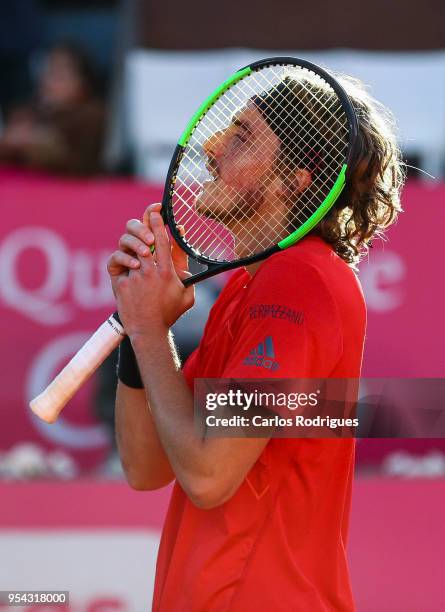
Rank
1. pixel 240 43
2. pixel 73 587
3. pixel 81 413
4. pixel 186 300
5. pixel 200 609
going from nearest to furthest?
pixel 200 609, pixel 186 300, pixel 73 587, pixel 81 413, pixel 240 43

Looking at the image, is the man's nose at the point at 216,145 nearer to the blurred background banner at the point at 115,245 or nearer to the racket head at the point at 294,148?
the racket head at the point at 294,148

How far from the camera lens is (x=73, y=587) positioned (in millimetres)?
4039

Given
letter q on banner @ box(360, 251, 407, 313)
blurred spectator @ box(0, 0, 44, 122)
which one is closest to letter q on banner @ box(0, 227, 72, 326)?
letter q on banner @ box(360, 251, 407, 313)

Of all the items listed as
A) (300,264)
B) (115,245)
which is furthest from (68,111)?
(300,264)

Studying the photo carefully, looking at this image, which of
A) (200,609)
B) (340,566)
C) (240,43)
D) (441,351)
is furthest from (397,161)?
(240,43)

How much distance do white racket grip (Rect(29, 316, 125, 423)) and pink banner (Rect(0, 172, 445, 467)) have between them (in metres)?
3.12

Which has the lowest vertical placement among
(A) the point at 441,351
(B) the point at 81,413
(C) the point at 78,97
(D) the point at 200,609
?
(D) the point at 200,609

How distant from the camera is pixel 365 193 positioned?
2439 mm

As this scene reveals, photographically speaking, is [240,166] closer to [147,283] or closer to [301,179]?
[301,179]

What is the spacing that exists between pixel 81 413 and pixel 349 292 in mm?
3618

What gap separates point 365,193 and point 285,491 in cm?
65

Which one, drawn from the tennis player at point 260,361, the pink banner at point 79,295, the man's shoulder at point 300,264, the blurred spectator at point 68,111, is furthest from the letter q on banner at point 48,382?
the man's shoulder at point 300,264

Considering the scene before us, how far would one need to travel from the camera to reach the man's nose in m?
2.43

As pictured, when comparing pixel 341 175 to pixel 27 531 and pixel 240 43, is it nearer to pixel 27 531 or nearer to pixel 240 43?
pixel 27 531
